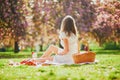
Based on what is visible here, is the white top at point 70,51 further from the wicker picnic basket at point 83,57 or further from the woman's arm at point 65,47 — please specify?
the wicker picnic basket at point 83,57

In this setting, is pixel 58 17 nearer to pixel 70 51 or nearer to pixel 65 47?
pixel 70 51

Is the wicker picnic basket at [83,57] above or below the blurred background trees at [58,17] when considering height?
below

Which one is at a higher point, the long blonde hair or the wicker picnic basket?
the long blonde hair

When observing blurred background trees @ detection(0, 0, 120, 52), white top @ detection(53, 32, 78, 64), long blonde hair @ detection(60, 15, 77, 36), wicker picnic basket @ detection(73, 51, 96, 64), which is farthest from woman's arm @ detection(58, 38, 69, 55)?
blurred background trees @ detection(0, 0, 120, 52)

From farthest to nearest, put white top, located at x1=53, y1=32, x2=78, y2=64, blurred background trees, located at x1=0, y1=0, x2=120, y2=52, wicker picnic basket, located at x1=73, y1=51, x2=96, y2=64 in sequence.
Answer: blurred background trees, located at x1=0, y1=0, x2=120, y2=52, white top, located at x1=53, y1=32, x2=78, y2=64, wicker picnic basket, located at x1=73, y1=51, x2=96, y2=64

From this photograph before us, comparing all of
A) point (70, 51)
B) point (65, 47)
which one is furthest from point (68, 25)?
point (70, 51)

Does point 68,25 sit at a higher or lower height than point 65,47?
higher

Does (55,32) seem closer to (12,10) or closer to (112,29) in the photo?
(112,29)

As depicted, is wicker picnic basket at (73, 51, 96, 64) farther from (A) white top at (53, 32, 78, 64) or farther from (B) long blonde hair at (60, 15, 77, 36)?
(B) long blonde hair at (60, 15, 77, 36)

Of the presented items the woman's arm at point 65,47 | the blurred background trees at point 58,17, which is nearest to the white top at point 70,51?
the woman's arm at point 65,47

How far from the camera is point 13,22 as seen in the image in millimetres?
31969

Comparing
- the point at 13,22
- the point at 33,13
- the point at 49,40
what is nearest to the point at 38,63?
the point at 13,22

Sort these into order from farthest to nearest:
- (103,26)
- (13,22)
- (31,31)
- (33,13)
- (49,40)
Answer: (49,40), (103,26), (31,31), (33,13), (13,22)

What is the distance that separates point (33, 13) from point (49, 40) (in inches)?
1390
